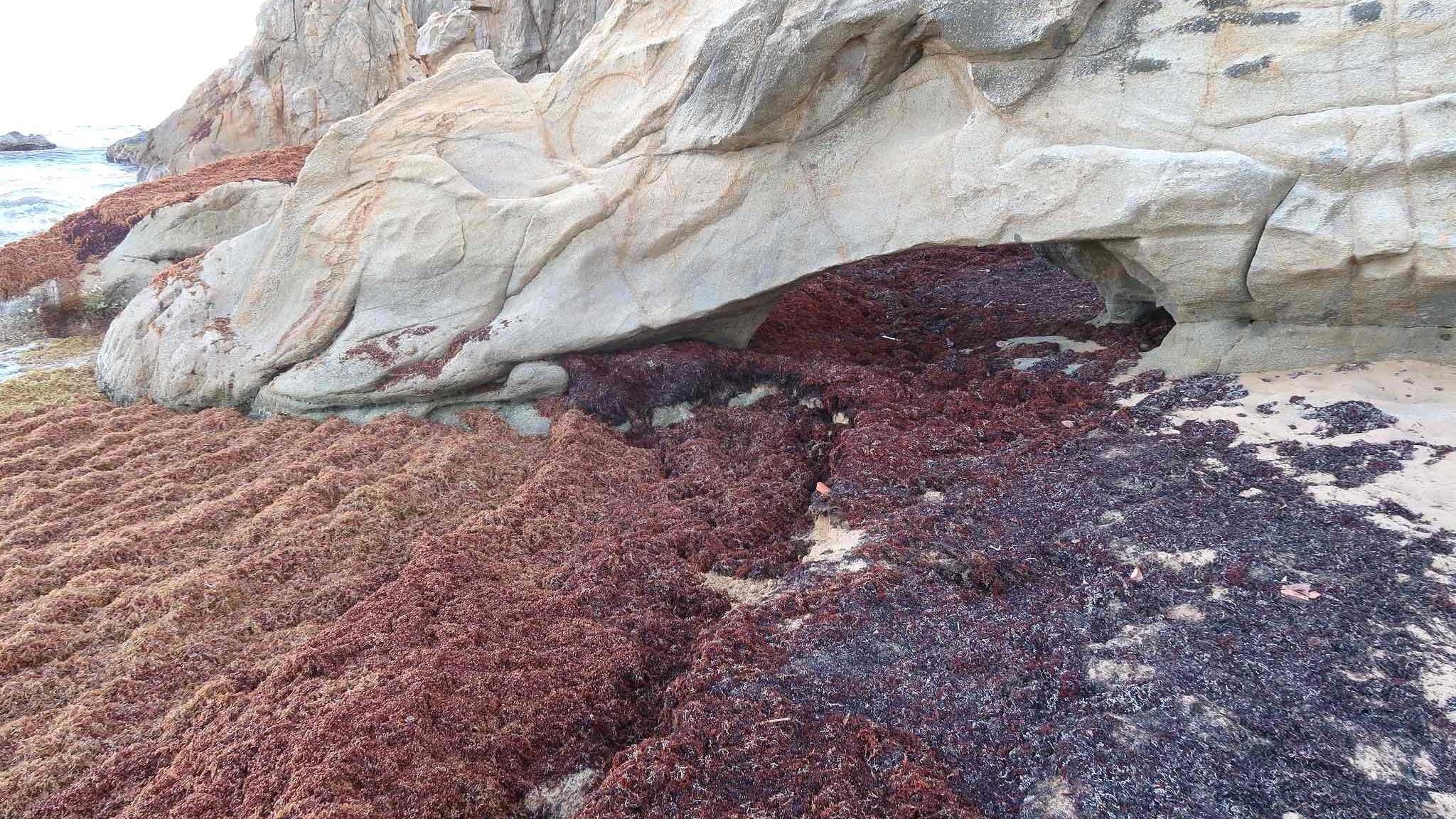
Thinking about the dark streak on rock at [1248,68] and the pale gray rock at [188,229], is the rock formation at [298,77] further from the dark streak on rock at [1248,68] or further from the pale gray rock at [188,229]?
the dark streak on rock at [1248,68]

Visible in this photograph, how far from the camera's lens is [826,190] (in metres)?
5.69

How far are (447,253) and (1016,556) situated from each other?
14.8 ft

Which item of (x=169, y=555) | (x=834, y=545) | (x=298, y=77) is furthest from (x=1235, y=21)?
(x=298, y=77)

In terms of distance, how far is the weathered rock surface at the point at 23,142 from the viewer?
85.7 ft

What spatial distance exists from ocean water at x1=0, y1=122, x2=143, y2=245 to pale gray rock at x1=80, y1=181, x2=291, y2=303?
672cm

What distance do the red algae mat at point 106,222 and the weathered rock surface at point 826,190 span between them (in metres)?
3.76

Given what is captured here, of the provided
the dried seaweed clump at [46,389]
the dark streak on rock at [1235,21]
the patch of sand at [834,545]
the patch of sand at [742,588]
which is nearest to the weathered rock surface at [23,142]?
the dried seaweed clump at [46,389]

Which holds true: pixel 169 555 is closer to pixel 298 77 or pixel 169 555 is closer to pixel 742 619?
pixel 742 619

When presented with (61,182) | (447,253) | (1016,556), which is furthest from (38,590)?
(61,182)

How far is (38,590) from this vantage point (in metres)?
3.97

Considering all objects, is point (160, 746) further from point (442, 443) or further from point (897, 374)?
point (897, 374)

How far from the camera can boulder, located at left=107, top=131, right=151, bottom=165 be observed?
23.7m

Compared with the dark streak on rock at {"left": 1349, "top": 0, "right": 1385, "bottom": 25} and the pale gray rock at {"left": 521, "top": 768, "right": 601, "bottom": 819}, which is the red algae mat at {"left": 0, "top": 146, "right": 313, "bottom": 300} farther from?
the dark streak on rock at {"left": 1349, "top": 0, "right": 1385, "bottom": 25}

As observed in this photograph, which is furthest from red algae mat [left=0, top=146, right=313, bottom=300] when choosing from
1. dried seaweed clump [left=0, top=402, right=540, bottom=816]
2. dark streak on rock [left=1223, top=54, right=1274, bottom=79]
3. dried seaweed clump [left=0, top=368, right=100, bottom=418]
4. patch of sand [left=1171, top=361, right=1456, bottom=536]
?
patch of sand [left=1171, top=361, right=1456, bottom=536]
